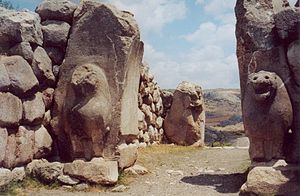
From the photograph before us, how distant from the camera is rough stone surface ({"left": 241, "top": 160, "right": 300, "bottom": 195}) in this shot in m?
4.85

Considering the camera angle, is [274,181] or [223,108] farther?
[223,108]

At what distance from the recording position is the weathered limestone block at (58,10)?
21.6 ft

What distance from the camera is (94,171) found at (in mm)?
5773

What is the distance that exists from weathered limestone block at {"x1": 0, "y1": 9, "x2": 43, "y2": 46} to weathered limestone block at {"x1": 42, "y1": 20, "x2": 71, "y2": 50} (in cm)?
28

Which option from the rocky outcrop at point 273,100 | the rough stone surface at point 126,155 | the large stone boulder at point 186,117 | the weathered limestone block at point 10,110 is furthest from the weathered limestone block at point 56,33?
the large stone boulder at point 186,117

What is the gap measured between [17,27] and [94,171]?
7.30 ft

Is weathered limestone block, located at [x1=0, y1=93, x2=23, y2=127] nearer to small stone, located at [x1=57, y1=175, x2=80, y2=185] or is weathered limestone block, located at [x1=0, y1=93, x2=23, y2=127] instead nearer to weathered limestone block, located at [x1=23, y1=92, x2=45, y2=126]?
weathered limestone block, located at [x1=23, y1=92, x2=45, y2=126]

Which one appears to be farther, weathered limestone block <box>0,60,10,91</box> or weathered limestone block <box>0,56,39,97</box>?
weathered limestone block <box>0,56,39,97</box>

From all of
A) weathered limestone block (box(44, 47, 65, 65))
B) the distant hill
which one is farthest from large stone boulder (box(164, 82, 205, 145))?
the distant hill

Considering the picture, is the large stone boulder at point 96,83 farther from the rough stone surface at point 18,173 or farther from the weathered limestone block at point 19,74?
the rough stone surface at point 18,173

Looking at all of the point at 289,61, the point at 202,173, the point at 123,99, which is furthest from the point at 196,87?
the point at 289,61


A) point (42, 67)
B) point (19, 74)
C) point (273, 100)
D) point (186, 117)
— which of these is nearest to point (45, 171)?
point (19, 74)

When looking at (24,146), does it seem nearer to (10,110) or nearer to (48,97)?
(10,110)

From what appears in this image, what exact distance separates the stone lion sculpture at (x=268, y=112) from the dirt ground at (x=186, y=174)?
2.49ft
